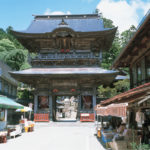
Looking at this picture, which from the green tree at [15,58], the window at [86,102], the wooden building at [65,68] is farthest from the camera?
the green tree at [15,58]

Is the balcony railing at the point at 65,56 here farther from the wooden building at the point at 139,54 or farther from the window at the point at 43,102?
the wooden building at the point at 139,54

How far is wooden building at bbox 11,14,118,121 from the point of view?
2359 cm

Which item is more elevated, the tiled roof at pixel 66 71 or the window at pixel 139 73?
the tiled roof at pixel 66 71

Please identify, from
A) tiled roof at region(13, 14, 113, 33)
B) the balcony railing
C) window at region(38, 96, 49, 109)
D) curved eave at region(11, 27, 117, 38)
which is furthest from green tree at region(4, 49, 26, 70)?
window at region(38, 96, 49, 109)

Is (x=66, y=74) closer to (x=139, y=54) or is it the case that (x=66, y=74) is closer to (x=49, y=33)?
(x=49, y=33)

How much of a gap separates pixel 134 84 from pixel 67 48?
13.2 meters

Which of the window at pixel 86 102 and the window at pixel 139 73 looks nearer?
the window at pixel 139 73

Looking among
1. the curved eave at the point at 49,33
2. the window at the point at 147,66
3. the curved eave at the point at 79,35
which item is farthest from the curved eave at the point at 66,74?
the window at the point at 147,66

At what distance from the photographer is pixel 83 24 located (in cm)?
2994

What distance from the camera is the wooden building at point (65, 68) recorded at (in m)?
23.6

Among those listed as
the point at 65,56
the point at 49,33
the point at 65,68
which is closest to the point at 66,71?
the point at 65,68

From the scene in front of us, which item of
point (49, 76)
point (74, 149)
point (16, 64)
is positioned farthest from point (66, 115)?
point (74, 149)

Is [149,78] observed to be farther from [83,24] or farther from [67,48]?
[83,24]

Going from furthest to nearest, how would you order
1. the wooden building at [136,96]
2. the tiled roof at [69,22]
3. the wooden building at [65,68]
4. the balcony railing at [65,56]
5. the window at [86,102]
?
the tiled roof at [69,22] → the balcony railing at [65,56] → the window at [86,102] → the wooden building at [65,68] → the wooden building at [136,96]
